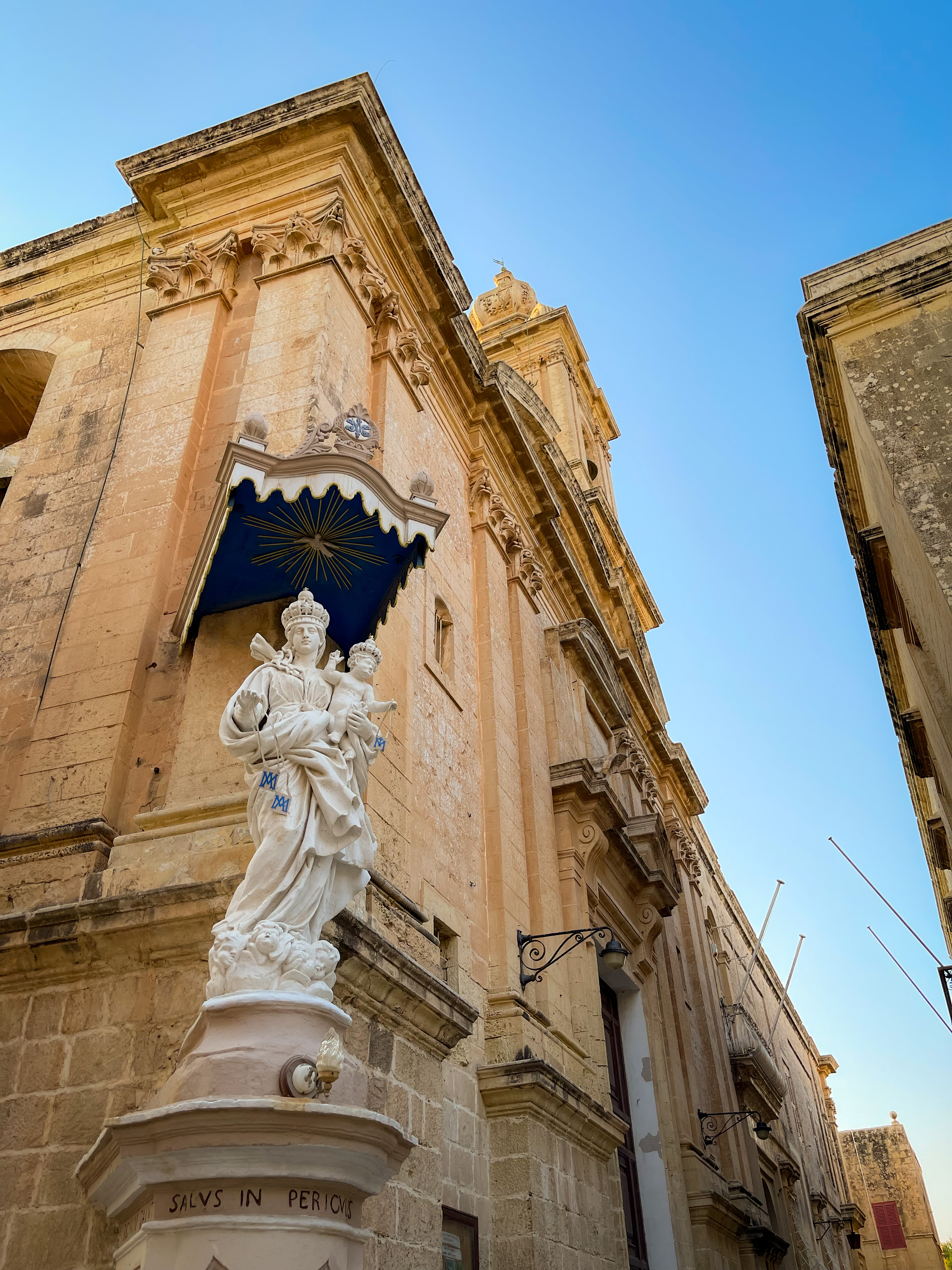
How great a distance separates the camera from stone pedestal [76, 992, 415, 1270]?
145 inches

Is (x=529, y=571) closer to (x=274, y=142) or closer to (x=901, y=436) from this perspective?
(x=901, y=436)

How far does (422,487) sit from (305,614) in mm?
1747

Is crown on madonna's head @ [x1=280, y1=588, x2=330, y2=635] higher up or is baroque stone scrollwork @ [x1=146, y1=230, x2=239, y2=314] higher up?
baroque stone scrollwork @ [x1=146, y1=230, x2=239, y2=314]

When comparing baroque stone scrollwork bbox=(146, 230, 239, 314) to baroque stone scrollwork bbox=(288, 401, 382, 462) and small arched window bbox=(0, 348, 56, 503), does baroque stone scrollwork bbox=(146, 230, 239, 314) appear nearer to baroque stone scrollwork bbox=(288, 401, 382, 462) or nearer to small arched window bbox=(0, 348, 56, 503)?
small arched window bbox=(0, 348, 56, 503)

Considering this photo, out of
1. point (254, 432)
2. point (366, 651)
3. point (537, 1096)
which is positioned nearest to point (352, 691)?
point (366, 651)

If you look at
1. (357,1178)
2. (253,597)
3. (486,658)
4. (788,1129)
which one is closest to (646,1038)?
(486,658)

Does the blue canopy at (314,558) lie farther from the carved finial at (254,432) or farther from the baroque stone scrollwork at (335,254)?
the baroque stone scrollwork at (335,254)

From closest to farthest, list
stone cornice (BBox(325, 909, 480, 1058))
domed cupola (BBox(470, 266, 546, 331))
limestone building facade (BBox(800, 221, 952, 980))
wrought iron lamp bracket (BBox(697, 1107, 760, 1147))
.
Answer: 1. stone cornice (BBox(325, 909, 480, 1058))
2. limestone building facade (BBox(800, 221, 952, 980))
3. wrought iron lamp bracket (BBox(697, 1107, 760, 1147))
4. domed cupola (BBox(470, 266, 546, 331))

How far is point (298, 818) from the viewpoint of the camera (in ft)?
15.0

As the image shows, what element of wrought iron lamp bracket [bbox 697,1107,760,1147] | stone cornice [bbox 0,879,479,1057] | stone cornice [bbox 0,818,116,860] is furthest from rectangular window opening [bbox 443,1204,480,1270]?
wrought iron lamp bracket [bbox 697,1107,760,1147]

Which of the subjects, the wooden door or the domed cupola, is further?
the domed cupola

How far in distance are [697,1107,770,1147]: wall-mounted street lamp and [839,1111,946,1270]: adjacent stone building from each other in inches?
990

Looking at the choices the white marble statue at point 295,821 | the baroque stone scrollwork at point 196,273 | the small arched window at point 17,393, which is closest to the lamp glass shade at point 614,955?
the white marble statue at point 295,821

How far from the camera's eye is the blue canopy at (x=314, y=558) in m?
6.23
